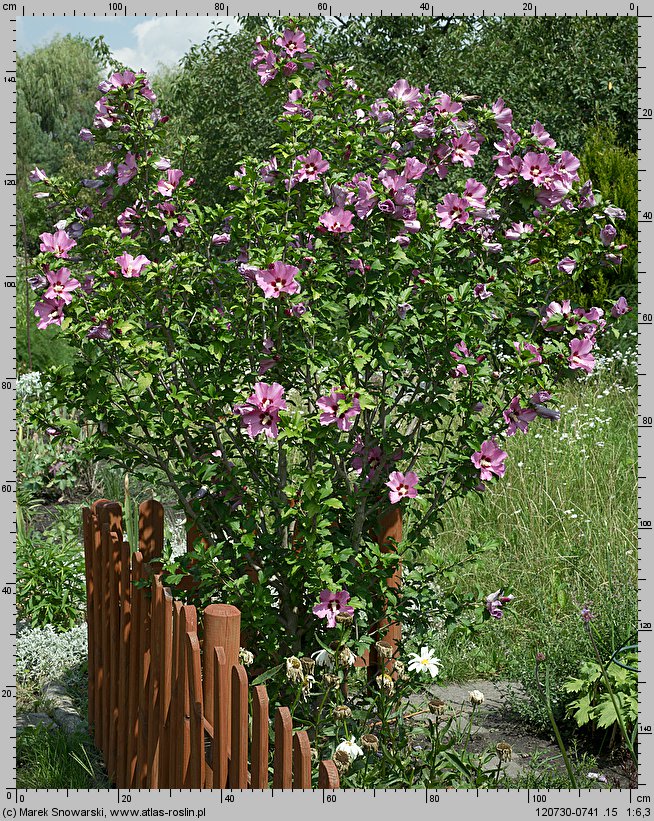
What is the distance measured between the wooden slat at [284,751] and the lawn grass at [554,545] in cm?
97

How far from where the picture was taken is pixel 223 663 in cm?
217

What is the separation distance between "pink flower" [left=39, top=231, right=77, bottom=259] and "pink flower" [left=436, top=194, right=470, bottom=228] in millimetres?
1108

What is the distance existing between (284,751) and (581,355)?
4.86 feet

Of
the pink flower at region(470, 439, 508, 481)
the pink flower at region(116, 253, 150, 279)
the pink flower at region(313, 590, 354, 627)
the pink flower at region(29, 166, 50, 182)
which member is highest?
the pink flower at region(29, 166, 50, 182)

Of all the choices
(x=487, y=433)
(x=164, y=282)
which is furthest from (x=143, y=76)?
(x=487, y=433)

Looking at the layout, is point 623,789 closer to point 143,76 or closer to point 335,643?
point 335,643

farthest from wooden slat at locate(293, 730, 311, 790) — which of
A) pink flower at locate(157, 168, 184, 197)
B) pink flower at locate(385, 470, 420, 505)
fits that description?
pink flower at locate(157, 168, 184, 197)

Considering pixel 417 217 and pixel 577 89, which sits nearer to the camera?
pixel 417 217

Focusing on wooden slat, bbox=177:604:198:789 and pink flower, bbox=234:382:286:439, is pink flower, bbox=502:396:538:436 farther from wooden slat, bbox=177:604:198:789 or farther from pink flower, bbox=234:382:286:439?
wooden slat, bbox=177:604:198:789

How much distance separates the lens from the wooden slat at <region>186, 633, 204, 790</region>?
229cm

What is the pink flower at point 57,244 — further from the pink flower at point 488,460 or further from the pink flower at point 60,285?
the pink flower at point 488,460

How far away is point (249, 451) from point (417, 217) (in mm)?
896

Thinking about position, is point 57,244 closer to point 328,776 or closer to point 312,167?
point 312,167

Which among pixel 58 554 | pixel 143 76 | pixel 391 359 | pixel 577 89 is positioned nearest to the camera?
pixel 391 359
